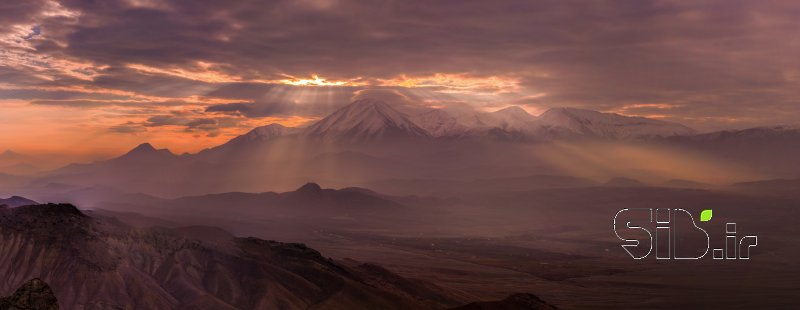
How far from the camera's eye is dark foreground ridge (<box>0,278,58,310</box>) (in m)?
111

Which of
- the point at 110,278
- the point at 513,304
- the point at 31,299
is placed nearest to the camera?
the point at 31,299

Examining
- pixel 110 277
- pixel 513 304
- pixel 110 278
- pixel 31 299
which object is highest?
pixel 31 299

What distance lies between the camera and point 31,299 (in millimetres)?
112938

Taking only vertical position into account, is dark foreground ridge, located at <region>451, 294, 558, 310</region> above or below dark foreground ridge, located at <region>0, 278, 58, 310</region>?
below

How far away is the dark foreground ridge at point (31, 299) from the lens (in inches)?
4355

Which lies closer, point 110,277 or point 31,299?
point 31,299

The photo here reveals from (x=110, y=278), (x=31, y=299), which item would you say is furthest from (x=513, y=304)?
(x=31, y=299)

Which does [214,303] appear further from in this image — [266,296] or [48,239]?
[48,239]

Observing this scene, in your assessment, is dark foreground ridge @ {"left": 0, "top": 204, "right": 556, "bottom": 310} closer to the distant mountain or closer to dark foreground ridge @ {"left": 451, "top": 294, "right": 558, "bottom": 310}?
the distant mountain

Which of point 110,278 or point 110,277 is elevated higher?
point 110,277

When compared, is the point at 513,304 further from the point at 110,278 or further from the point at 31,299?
the point at 31,299

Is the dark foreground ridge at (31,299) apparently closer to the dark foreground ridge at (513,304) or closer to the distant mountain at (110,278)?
the distant mountain at (110,278)

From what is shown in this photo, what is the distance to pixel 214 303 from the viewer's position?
18125 cm

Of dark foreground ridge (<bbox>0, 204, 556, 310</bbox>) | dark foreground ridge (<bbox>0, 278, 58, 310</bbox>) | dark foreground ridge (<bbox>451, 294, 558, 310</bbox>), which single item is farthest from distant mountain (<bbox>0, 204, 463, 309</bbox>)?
dark foreground ridge (<bbox>0, 278, 58, 310</bbox>)
